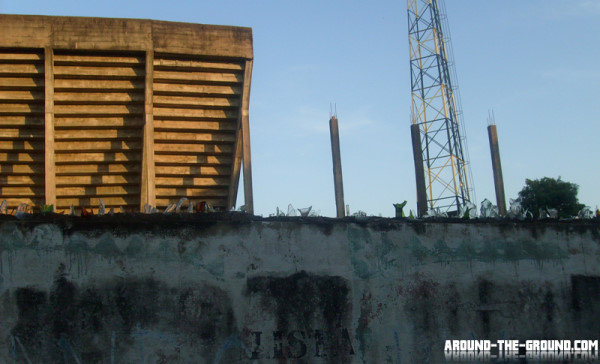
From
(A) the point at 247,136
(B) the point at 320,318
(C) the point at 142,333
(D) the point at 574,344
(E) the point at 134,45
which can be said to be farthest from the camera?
(A) the point at 247,136

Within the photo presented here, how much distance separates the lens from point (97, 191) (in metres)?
14.0

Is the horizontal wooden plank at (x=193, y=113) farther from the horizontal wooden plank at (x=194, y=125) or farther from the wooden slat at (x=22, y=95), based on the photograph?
the wooden slat at (x=22, y=95)

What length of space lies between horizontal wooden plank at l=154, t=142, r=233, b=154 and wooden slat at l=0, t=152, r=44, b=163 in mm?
2458

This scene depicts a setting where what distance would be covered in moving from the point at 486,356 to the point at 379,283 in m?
1.82

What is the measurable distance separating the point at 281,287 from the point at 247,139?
5810 millimetres

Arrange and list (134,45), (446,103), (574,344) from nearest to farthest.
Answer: (574,344), (134,45), (446,103)

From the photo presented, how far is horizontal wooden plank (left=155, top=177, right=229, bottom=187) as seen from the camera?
46.6ft

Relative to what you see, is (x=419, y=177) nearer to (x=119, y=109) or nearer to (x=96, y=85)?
(x=119, y=109)

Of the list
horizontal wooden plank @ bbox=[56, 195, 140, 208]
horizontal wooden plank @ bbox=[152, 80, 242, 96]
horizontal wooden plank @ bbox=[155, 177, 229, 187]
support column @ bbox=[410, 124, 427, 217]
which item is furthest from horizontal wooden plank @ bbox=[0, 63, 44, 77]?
Result: support column @ bbox=[410, 124, 427, 217]

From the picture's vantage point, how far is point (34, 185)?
1369 cm

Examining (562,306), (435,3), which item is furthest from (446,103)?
(562,306)

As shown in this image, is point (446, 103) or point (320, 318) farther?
point (446, 103)

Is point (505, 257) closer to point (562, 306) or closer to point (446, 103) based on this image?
point (562, 306)

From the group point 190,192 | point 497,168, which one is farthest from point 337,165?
point 190,192
